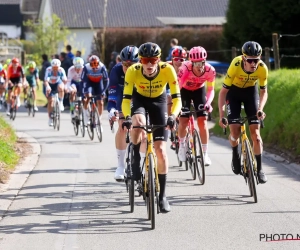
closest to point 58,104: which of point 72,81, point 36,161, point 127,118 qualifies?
point 72,81

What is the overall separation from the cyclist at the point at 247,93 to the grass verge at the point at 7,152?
344 centimetres

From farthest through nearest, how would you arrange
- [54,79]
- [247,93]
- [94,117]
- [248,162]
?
[54,79] < [94,117] < [247,93] < [248,162]

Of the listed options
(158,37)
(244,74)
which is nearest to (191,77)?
(244,74)

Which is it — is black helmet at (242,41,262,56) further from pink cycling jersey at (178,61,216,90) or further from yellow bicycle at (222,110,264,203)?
pink cycling jersey at (178,61,216,90)

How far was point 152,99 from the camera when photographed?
9695 millimetres

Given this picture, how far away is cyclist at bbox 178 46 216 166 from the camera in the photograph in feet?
40.2

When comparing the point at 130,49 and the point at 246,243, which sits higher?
the point at 130,49

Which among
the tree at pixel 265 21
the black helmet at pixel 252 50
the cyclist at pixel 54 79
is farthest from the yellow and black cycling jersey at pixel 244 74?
the tree at pixel 265 21

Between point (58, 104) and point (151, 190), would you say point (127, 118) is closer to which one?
point (151, 190)

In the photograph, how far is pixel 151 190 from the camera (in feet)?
28.9

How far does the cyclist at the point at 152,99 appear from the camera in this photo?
364 inches

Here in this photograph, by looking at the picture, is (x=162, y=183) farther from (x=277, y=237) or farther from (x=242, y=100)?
(x=242, y=100)

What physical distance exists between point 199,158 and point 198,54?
1460 mm

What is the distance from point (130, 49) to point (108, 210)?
6.76 ft
